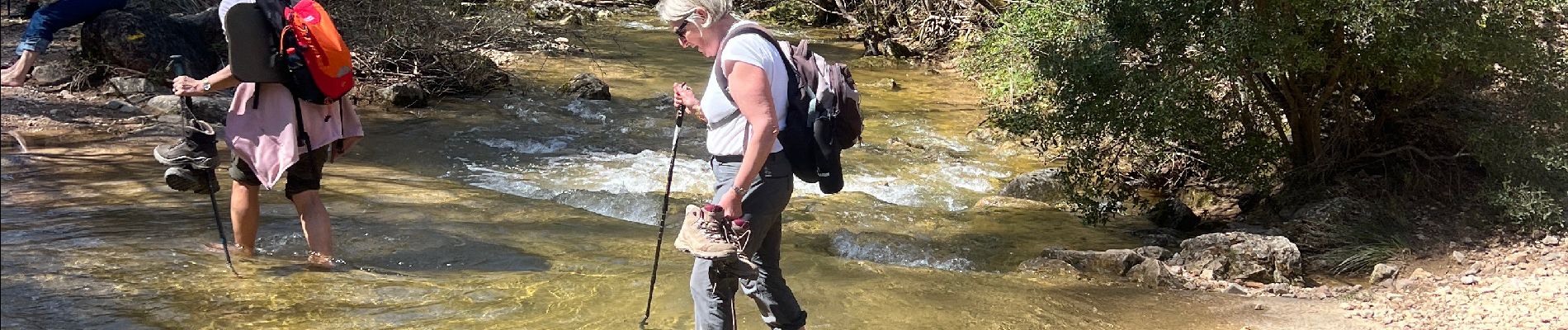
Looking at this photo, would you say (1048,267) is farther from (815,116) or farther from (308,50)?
(308,50)

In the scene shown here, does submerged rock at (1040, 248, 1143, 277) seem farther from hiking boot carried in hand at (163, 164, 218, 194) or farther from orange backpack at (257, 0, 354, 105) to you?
hiking boot carried in hand at (163, 164, 218, 194)

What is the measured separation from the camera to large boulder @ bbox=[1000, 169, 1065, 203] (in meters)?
8.73

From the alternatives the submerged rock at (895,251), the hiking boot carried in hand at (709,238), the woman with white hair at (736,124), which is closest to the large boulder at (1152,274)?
the submerged rock at (895,251)

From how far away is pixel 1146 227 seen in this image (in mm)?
7992

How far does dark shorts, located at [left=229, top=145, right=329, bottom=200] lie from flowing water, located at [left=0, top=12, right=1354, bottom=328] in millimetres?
403

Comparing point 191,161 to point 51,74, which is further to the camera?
point 51,74

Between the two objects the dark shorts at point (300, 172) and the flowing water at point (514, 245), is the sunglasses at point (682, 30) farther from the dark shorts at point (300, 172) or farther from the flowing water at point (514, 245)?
the dark shorts at point (300, 172)

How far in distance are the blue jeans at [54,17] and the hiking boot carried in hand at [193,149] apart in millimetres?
4733

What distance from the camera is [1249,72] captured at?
6844mm

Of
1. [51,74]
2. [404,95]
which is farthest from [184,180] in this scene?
[404,95]

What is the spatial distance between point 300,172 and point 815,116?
2.16 meters

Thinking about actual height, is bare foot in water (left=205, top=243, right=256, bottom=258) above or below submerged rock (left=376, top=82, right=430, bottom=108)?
above

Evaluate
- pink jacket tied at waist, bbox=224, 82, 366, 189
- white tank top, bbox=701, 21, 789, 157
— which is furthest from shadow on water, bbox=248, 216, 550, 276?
white tank top, bbox=701, 21, 789, 157

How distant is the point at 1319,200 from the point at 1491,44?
4.84 ft
